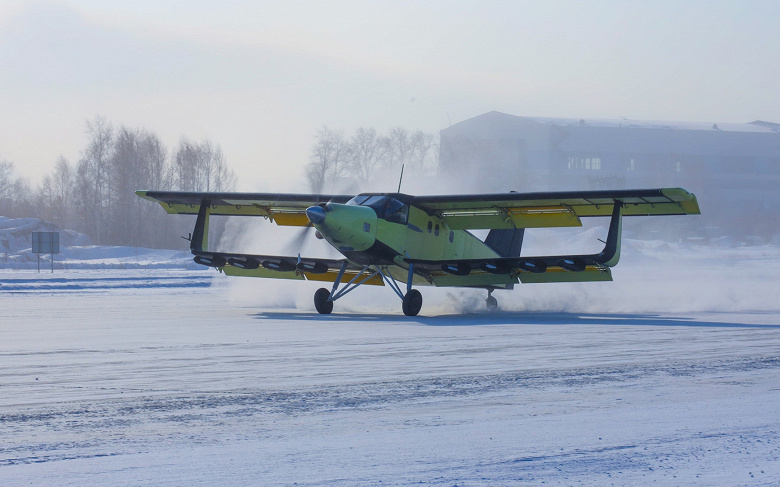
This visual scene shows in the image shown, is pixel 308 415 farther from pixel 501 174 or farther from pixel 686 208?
pixel 501 174

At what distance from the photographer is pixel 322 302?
2202cm

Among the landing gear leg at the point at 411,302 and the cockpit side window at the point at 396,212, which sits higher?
the cockpit side window at the point at 396,212

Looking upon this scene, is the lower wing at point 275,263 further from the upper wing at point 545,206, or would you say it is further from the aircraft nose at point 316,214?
the upper wing at point 545,206

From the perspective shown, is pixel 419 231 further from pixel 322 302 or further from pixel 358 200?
pixel 322 302

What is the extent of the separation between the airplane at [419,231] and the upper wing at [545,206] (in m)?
0.03

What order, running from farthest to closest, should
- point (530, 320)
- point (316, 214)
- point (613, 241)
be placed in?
point (530, 320)
point (613, 241)
point (316, 214)

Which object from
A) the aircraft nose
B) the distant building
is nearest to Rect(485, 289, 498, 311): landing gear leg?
the aircraft nose

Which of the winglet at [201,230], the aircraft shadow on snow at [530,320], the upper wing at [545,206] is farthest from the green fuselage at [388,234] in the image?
the winglet at [201,230]

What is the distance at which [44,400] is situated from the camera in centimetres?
841

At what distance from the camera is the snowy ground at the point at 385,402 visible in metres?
6.01

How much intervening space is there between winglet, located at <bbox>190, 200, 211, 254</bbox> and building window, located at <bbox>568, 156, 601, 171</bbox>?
233ft

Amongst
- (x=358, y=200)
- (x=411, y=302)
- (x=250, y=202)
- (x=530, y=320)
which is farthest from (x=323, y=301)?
(x=530, y=320)

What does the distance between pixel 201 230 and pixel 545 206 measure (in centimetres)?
915

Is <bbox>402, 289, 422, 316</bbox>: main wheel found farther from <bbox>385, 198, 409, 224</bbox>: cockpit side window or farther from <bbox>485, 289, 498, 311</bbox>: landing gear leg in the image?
<bbox>485, 289, 498, 311</bbox>: landing gear leg
